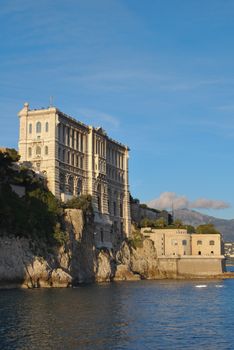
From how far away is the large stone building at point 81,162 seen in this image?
9950 centimetres

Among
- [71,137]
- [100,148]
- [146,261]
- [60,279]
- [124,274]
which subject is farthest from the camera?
[146,261]

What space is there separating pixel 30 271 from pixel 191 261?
53098 millimetres

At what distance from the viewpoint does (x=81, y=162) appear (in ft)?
357

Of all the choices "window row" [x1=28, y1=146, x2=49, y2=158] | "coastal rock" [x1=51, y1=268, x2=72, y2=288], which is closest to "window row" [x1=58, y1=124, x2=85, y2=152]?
"window row" [x1=28, y1=146, x2=49, y2=158]

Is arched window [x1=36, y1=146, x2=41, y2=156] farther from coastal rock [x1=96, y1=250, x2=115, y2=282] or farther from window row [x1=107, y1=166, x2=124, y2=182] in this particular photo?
window row [x1=107, y1=166, x2=124, y2=182]

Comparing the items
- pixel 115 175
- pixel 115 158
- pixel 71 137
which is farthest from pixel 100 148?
pixel 71 137

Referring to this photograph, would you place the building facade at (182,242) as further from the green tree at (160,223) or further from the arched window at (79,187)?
the arched window at (79,187)

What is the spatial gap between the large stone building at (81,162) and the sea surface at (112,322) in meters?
36.2

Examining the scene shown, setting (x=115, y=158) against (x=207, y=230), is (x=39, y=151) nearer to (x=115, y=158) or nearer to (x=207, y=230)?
(x=115, y=158)

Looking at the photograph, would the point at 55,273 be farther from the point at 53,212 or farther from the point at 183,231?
the point at 183,231

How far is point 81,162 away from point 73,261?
23572 mm

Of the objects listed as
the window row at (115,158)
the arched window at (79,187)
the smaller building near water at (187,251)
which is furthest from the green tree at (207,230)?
the arched window at (79,187)

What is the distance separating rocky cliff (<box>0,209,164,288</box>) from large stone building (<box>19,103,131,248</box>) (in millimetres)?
4667

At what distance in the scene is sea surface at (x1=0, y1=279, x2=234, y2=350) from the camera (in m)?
36.1
